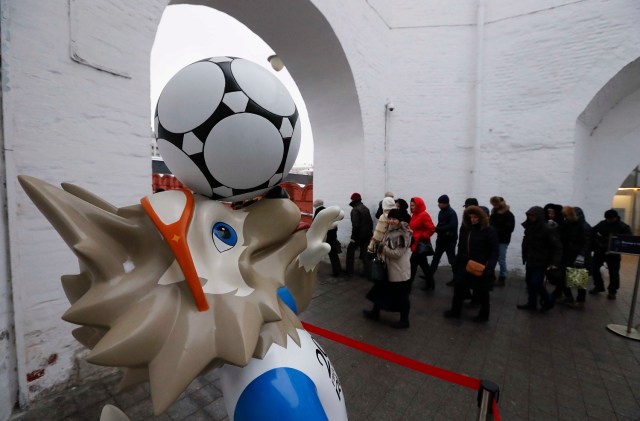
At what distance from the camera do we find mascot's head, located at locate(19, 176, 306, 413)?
2.74 ft

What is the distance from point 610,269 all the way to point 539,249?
6.83ft

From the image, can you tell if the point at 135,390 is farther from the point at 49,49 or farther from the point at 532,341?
the point at 532,341

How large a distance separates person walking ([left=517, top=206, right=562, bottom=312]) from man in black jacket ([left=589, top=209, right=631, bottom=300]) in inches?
53.4

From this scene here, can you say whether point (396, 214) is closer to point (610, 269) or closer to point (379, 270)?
point (379, 270)

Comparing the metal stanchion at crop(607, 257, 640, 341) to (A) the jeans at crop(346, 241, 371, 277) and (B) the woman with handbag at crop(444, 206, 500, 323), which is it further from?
(A) the jeans at crop(346, 241, 371, 277)

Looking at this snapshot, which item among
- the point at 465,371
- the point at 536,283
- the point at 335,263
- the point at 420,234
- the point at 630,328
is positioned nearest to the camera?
the point at 465,371

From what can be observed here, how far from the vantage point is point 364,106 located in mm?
6227

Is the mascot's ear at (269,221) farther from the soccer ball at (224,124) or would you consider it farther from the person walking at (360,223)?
the person walking at (360,223)

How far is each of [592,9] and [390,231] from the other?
592cm

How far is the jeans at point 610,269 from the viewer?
4.89m

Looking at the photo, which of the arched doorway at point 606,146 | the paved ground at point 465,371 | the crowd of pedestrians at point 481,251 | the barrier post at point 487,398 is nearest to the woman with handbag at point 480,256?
the crowd of pedestrians at point 481,251

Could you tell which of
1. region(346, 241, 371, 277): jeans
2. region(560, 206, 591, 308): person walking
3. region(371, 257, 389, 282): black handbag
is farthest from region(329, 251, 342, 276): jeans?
region(560, 206, 591, 308): person walking

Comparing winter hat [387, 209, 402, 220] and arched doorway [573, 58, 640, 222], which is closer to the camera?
winter hat [387, 209, 402, 220]

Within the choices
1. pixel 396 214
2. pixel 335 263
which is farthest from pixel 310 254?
pixel 335 263
